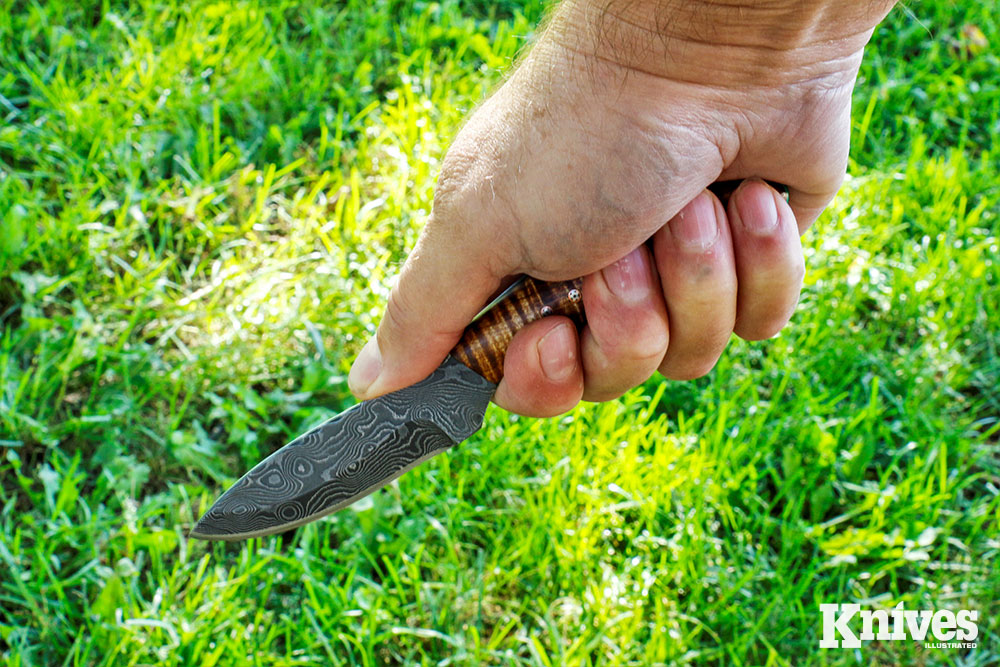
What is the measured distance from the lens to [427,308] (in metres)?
1.84

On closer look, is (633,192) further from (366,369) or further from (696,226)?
(366,369)

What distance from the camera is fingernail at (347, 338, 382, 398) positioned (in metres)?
2.01

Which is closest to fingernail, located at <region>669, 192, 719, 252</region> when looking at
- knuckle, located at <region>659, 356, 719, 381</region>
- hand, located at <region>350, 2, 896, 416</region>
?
hand, located at <region>350, 2, 896, 416</region>

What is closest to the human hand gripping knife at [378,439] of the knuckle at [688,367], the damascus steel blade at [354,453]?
the damascus steel blade at [354,453]

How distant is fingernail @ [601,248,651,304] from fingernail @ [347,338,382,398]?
0.53 metres

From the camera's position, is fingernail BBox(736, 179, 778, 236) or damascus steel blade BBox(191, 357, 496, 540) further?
damascus steel blade BBox(191, 357, 496, 540)

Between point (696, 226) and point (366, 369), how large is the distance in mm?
778

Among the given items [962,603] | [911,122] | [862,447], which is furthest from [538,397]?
[911,122]

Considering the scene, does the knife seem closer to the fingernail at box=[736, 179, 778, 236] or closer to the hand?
the hand

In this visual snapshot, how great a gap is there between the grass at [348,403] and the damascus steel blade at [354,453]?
0.43 metres

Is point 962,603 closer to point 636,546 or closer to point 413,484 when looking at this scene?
point 636,546

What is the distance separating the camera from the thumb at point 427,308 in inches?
69.7

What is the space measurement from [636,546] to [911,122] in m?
2.40

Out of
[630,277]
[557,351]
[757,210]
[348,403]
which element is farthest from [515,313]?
[348,403]
